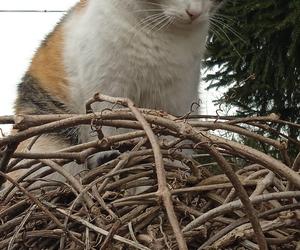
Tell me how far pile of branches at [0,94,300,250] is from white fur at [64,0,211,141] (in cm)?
109

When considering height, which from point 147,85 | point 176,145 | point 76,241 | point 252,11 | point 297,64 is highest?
point 252,11

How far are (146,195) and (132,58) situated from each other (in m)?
1.31

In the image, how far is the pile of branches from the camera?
860mm

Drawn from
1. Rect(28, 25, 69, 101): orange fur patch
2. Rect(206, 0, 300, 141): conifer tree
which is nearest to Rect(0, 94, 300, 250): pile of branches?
Rect(28, 25, 69, 101): orange fur patch

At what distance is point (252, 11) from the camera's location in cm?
290

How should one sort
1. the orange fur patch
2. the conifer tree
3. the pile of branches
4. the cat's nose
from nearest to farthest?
the pile of branches → the cat's nose → the orange fur patch → the conifer tree

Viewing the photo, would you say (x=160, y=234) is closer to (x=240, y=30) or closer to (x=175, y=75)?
(x=175, y=75)

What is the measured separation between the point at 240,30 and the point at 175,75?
73 centimetres

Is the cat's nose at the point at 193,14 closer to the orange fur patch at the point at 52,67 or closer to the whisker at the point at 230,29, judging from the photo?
the whisker at the point at 230,29

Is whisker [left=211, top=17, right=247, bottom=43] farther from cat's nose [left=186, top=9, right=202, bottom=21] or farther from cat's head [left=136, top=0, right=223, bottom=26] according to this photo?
cat's nose [left=186, top=9, right=202, bottom=21]

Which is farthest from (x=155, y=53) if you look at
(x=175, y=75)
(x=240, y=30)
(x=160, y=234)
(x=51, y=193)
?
(x=160, y=234)

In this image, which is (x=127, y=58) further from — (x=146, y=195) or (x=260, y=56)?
(x=146, y=195)

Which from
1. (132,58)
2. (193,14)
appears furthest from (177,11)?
(132,58)

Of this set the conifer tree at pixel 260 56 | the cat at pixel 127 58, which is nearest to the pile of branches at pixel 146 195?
the cat at pixel 127 58
